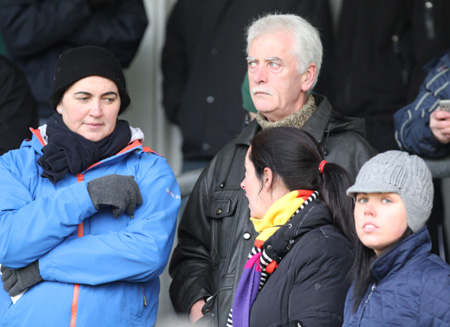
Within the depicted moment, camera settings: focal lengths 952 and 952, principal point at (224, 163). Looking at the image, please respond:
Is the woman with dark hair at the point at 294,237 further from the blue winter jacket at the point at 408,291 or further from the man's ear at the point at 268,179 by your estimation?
the blue winter jacket at the point at 408,291

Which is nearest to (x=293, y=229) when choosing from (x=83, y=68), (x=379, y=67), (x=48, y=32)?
(x=83, y=68)

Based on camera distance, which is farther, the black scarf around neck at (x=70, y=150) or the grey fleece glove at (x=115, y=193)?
the black scarf around neck at (x=70, y=150)

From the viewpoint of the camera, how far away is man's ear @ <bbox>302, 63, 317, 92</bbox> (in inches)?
185

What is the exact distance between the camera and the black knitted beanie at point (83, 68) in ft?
14.3

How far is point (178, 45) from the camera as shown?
22.3 feet

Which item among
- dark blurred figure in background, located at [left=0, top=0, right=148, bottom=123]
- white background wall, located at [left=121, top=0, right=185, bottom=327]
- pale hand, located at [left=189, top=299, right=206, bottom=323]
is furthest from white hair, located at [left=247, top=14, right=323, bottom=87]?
white background wall, located at [left=121, top=0, right=185, bottom=327]

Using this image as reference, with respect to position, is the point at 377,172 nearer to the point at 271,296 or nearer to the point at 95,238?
the point at 271,296

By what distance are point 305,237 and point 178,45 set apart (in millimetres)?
3298

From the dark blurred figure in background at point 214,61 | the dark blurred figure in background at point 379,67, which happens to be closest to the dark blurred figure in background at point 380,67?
the dark blurred figure in background at point 379,67

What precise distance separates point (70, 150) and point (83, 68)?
0.40m

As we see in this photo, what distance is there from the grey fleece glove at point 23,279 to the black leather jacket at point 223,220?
0.78 metres

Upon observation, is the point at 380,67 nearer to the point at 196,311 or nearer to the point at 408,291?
the point at 196,311

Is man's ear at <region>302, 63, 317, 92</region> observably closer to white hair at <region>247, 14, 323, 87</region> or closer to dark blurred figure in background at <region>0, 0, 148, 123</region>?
white hair at <region>247, 14, 323, 87</region>

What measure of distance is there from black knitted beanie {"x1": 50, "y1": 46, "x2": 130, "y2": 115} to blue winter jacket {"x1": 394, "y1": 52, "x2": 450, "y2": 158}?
1.60m
